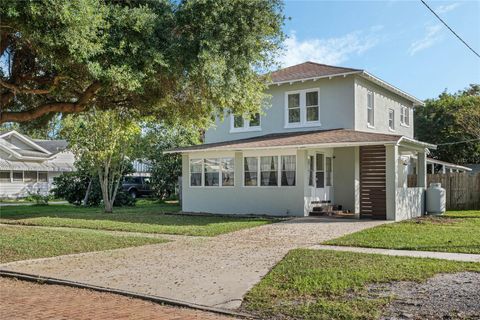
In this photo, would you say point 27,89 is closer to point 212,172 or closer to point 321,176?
point 212,172

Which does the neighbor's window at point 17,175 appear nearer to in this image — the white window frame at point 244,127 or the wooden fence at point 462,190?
the white window frame at point 244,127

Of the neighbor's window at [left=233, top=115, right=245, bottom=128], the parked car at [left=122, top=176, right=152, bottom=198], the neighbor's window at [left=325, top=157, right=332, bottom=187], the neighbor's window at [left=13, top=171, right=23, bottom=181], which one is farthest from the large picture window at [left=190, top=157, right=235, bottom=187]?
the neighbor's window at [left=13, top=171, right=23, bottom=181]

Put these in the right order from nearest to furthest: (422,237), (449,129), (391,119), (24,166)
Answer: (422,237), (391,119), (449,129), (24,166)

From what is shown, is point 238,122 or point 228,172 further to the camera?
point 238,122

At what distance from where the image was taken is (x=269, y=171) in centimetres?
2084

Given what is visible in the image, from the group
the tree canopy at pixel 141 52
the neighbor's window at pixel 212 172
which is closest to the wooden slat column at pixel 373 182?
the tree canopy at pixel 141 52

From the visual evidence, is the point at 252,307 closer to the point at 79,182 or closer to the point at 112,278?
the point at 112,278

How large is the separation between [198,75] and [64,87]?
4595mm

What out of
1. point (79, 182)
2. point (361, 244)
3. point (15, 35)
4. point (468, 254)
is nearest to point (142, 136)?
point (79, 182)

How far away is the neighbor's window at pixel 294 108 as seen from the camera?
22.8 metres

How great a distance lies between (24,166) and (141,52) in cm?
3219

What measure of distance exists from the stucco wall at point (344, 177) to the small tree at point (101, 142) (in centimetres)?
908

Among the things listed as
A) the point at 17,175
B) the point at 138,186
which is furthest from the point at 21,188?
the point at 138,186

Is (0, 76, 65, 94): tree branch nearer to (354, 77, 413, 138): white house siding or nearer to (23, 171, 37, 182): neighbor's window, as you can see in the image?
(354, 77, 413, 138): white house siding
